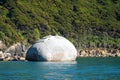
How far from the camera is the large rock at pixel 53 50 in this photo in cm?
11756

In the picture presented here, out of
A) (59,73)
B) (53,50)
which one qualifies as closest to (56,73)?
(59,73)

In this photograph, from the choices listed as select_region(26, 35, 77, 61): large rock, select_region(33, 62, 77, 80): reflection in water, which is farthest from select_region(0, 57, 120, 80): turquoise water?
select_region(26, 35, 77, 61): large rock

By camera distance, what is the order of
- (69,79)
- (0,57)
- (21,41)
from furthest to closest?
(21,41) < (0,57) < (69,79)

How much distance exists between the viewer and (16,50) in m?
164

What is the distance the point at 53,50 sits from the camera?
118m

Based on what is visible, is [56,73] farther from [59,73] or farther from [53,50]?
[53,50]

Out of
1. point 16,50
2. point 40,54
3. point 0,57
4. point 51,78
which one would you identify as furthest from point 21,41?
point 51,78

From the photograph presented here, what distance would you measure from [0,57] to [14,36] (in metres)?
55.8

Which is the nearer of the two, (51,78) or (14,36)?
(51,78)

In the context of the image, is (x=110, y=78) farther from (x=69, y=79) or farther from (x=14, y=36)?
(x=14, y=36)

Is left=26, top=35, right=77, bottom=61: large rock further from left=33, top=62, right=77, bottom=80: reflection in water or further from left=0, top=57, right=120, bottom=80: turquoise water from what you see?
left=33, top=62, right=77, bottom=80: reflection in water

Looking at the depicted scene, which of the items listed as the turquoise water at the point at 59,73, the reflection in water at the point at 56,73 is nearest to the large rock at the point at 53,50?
the turquoise water at the point at 59,73

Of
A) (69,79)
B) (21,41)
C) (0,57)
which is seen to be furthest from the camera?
(21,41)

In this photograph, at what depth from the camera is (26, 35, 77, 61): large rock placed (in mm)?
117562
